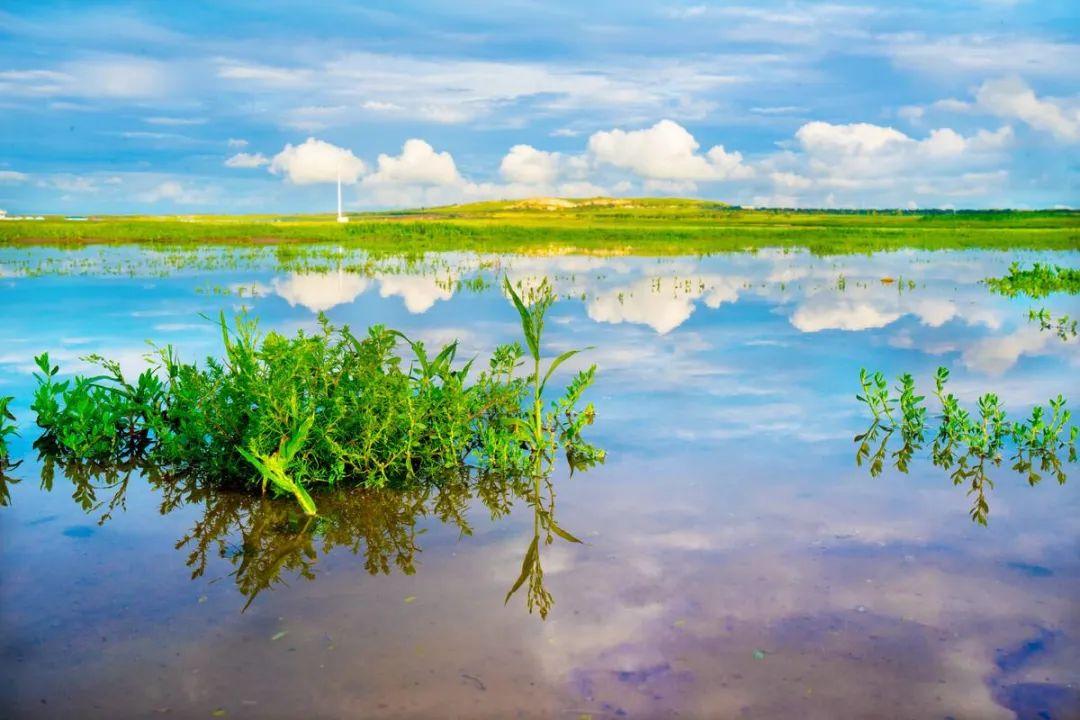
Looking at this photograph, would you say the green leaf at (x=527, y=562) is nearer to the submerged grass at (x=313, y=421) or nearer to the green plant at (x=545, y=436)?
the green plant at (x=545, y=436)

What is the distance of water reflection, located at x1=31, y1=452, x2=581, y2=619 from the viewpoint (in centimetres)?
648

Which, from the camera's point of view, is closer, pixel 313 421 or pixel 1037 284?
pixel 313 421

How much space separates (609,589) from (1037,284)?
23.4 meters

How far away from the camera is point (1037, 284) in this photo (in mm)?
25531

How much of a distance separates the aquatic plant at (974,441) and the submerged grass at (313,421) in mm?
2912

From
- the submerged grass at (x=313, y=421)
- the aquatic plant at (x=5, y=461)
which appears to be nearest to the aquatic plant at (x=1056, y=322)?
the submerged grass at (x=313, y=421)

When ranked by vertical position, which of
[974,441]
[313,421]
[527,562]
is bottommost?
[527,562]

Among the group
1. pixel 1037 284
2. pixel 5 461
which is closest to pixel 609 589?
pixel 5 461

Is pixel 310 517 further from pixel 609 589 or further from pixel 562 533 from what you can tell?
pixel 609 589

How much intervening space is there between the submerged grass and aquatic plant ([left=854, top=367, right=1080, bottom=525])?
2.91 meters

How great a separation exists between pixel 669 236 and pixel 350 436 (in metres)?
47.6

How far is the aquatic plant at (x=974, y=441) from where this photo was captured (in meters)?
8.71

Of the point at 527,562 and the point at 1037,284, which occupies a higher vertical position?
the point at 1037,284

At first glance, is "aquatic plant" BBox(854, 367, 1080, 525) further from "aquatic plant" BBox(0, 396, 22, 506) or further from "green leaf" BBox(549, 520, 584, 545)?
"aquatic plant" BBox(0, 396, 22, 506)
